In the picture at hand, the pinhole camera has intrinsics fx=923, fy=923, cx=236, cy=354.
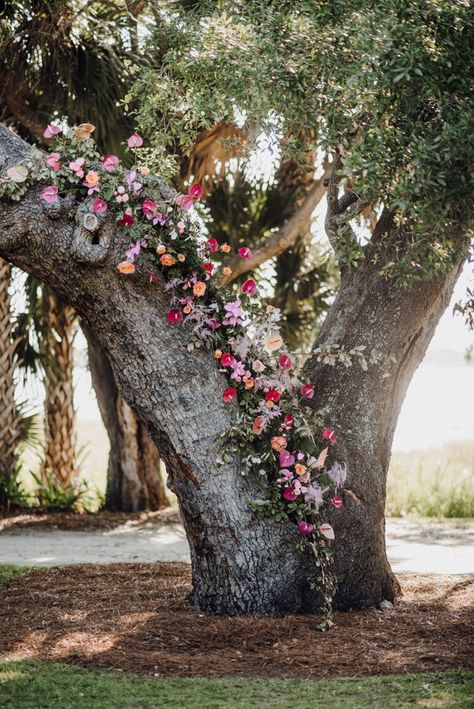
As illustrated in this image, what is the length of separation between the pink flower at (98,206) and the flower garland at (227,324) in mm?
11

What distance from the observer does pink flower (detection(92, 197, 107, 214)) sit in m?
4.98

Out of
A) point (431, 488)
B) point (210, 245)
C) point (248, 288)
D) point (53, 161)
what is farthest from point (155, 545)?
point (53, 161)

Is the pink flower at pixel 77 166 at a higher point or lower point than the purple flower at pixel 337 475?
higher

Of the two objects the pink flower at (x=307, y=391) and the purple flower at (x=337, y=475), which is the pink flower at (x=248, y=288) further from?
the purple flower at (x=337, y=475)

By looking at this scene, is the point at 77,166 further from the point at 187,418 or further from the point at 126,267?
the point at 187,418

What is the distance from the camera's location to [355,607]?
5527 millimetres

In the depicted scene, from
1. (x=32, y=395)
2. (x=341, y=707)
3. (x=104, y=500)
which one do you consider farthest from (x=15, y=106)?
(x=341, y=707)

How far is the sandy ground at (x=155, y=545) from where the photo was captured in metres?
7.65

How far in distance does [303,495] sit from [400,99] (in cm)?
226

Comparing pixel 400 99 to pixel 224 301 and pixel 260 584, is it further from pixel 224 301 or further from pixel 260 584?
pixel 260 584

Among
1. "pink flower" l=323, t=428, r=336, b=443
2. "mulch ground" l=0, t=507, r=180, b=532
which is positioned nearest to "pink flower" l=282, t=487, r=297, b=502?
"pink flower" l=323, t=428, r=336, b=443

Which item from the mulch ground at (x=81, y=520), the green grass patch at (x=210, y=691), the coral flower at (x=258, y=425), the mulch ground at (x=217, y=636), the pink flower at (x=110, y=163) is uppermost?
the pink flower at (x=110, y=163)

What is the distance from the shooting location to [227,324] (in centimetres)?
531

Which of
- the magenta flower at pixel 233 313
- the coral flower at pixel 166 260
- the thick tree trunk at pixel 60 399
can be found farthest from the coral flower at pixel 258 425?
the thick tree trunk at pixel 60 399
